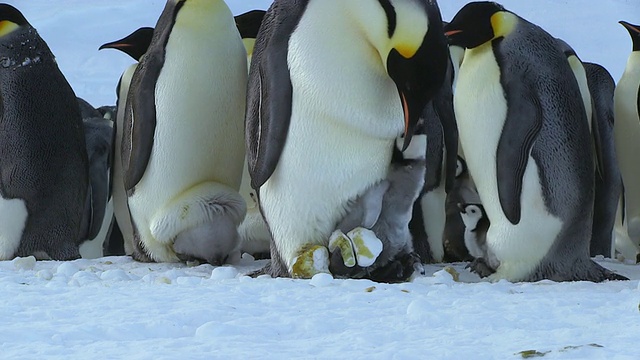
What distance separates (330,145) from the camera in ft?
11.6

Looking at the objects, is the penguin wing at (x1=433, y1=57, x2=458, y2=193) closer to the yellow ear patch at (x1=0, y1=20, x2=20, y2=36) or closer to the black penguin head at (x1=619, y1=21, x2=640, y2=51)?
the black penguin head at (x1=619, y1=21, x2=640, y2=51)

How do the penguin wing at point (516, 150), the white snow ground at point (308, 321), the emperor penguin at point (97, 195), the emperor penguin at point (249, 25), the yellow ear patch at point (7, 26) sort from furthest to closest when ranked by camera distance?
1. the emperor penguin at point (97, 195)
2. the emperor penguin at point (249, 25)
3. the yellow ear patch at point (7, 26)
4. the penguin wing at point (516, 150)
5. the white snow ground at point (308, 321)

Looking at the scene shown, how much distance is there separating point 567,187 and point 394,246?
0.67 m

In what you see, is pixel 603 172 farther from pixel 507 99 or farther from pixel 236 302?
pixel 236 302

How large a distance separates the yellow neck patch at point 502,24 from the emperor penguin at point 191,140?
1.12 m

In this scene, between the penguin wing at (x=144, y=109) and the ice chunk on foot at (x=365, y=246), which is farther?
the penguin wing at (x=144, y=109)

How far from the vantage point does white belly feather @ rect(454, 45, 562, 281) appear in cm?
374

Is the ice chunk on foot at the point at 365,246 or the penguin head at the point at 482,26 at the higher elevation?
the penguin head at the point at 482,26

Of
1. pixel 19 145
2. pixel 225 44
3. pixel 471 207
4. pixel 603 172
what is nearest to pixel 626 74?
pixel 603 172

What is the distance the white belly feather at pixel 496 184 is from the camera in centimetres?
374

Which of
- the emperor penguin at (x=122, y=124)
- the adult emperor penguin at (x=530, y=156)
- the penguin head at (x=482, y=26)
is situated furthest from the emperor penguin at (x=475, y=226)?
the emperor penguin at (x=122, y=124)

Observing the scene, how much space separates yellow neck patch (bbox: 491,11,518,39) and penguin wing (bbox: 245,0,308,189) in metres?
0.78

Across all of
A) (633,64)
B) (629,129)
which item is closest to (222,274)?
(629,129)

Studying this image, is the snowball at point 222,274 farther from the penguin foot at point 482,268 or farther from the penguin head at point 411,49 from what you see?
the penguin foot at point 482,268
